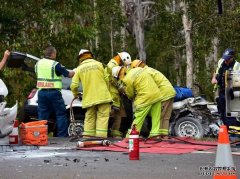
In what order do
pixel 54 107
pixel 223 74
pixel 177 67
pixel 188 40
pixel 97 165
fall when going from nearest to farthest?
pixel 97 165, pixel 223 74, pixel 54 107, pixel 188 40, pixel 177 67

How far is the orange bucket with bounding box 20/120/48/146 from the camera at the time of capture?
12039 millimetres

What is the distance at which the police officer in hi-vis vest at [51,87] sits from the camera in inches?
532

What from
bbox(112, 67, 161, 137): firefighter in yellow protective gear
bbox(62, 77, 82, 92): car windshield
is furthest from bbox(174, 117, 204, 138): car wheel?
bbox(62, 77, 82, 92): car windshield

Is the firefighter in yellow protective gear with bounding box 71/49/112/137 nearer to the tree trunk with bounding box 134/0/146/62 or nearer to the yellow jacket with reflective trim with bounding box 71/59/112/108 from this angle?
the yellow jacket with reflective trim with bounding box 71/59/112/108

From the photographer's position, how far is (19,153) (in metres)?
10.6

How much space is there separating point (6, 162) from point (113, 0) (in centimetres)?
2333

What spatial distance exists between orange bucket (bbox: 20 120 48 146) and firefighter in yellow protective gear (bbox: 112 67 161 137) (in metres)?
1.89

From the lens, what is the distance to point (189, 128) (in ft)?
45.9

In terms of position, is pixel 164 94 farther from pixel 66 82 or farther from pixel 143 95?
pixel 66 82

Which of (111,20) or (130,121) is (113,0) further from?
(130,121)

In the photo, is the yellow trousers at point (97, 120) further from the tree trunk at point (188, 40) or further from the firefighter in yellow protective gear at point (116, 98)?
the tree trunk at point (188, 40)

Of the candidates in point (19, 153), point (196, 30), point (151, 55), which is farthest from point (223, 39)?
point (19, 153)

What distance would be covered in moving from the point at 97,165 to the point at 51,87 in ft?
15.9

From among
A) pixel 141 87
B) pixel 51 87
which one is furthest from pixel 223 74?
pixel 51 87
